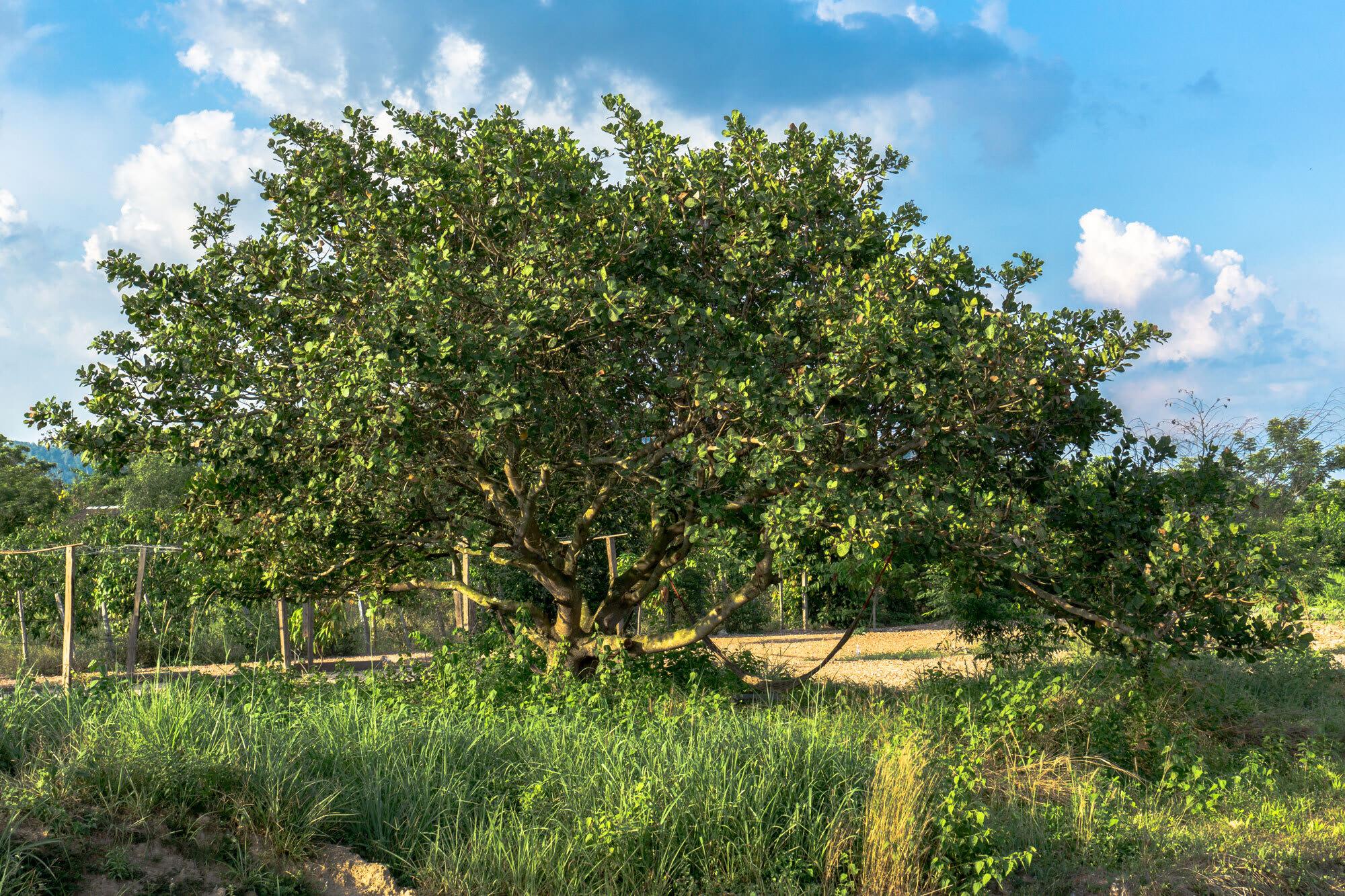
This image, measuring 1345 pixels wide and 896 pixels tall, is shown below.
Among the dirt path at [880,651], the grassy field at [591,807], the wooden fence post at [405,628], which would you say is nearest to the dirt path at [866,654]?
the dirt path at [880,651]

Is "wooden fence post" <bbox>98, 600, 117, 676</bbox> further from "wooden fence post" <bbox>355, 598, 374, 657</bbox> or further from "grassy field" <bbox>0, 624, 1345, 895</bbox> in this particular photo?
"grassy field" <bbox>0, 624, 1345, 895</bbox>

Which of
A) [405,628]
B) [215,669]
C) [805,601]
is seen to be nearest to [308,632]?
[215,669]

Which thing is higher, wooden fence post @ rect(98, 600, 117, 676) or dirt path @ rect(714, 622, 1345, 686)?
wooden fence post @ rect(98, 600, 117, 676)

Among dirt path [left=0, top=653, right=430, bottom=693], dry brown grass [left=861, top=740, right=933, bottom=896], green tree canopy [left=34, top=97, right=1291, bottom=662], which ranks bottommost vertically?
dry brown grass [left=861, top=740, right=933, bottom=896]

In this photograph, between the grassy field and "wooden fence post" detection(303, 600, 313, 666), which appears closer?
the grassy field

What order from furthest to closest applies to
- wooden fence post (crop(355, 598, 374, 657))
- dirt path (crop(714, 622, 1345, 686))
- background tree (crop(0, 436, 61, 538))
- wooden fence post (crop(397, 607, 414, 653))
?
background tree (crop(0, 436, 61, 538)) → wooden fence post (crop(397, 607, 414, 653)) → wooden fence post (crop(355, 598, 374, 657)) → dirt path (crop(714, 622, 1345, 686))

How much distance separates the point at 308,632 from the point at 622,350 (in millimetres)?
9441

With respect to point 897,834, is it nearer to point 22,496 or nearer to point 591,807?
point 591,807

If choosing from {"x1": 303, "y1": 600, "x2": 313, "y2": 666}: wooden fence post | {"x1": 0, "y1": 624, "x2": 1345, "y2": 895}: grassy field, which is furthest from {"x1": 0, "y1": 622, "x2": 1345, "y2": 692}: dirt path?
{"x1": 0, "y1": 624, "x2": 1345, "y2": 895}: grassy field

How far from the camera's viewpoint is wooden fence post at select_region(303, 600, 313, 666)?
1505 cm

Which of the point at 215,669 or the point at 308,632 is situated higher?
the point at 308,632

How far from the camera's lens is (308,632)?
15.2m

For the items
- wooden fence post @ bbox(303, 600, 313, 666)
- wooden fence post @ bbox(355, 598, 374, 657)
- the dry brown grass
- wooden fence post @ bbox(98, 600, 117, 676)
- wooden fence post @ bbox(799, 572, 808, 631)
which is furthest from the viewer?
wooden fence post @ bbox(799, 572, 808, 631)

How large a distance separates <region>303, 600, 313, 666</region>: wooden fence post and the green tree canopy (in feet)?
20.5
